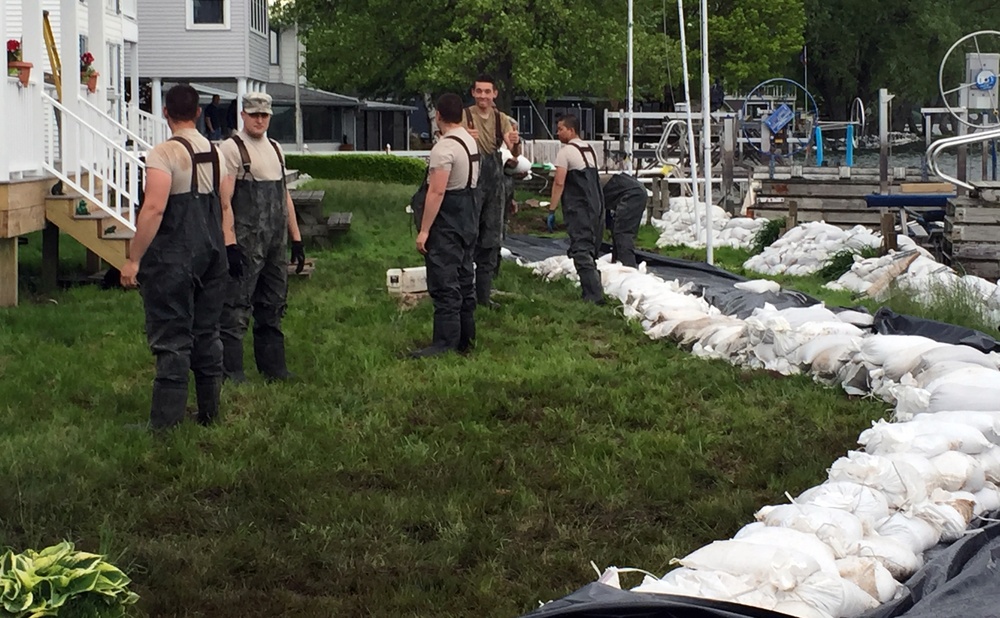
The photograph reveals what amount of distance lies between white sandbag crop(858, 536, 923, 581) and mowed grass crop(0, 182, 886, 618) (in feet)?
2.55

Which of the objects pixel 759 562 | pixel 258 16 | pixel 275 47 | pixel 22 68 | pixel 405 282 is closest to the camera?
pixel 759 562

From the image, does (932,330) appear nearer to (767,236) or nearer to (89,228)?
(89,228)

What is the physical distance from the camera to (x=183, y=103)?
22.7ft

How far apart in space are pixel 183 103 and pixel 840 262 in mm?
10163

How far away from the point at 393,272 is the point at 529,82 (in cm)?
1754

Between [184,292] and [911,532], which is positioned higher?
[184,292]

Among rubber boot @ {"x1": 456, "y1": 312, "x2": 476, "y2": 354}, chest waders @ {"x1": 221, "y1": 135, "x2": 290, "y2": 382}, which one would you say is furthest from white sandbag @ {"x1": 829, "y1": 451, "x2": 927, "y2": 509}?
rubber boot @ {"x1": 456, "y1": 312, "x2": 476, "y2": 354}

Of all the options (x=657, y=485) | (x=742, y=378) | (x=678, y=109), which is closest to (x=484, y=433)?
(x=657, y=485)

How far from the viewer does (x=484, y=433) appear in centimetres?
730

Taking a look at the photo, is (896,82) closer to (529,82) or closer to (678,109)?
(678,109)

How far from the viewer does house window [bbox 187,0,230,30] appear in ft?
119

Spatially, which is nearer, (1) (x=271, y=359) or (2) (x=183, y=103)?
(2) (x=183, y=103)

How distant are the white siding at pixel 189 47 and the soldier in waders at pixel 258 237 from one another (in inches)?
1143

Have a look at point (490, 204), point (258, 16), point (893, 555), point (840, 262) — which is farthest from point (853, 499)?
point (258, 16)
